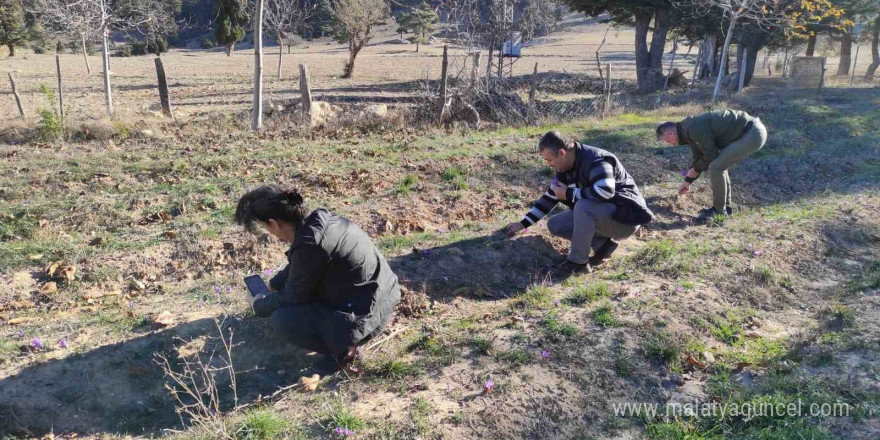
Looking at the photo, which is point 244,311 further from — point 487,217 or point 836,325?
point 836,325

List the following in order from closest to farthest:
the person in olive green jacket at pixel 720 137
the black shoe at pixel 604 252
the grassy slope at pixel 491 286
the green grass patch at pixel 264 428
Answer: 1. the green grass patch at pixel 264 428
2. the grassy slope at pixel 491 286
3. the black shoe at pixel 604 252
4. the person in olive green jacket at pixel 720 137

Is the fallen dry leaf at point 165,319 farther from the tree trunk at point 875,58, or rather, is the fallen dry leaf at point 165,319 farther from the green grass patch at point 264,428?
the tree trunk at point 875,58

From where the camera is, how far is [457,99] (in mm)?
12875

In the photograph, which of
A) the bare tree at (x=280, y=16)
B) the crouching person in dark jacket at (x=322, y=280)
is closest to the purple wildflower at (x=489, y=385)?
the crouching person in dark jacket at (x=322, y=280)

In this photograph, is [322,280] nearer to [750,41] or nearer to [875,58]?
[750,41]

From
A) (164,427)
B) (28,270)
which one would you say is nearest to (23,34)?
(28,270)

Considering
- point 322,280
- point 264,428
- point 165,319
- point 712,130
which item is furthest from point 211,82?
point 264,428

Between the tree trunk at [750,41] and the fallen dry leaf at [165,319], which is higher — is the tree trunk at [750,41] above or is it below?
above

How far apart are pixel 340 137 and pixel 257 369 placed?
6970 millimetres

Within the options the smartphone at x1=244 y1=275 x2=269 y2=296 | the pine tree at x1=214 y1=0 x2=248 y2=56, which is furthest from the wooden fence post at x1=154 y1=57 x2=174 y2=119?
the pine tree at x1=214 y1=0 x2=248 y2=56

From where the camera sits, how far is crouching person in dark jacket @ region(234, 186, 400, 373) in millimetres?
3346

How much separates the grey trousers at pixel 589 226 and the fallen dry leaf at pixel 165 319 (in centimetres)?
345

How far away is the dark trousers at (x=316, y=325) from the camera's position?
3.58 meters

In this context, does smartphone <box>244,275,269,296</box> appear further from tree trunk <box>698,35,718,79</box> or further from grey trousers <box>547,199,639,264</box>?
tree trunk <box>698,35,718,79</box>
